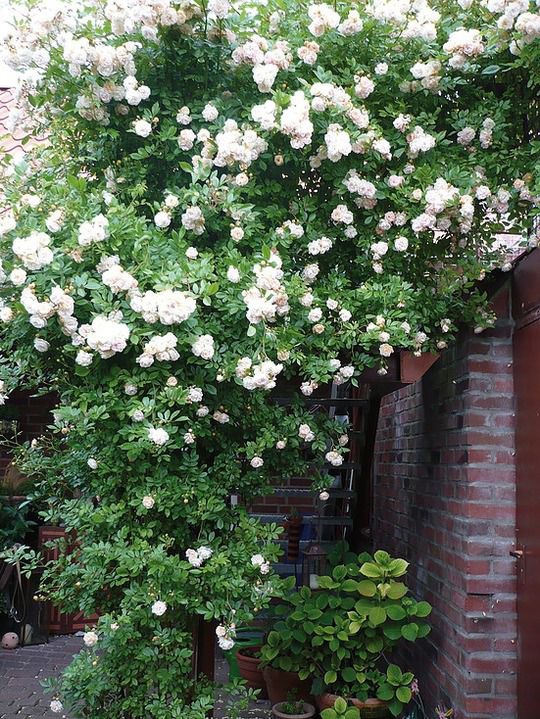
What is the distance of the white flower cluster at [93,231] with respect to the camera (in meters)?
2.33

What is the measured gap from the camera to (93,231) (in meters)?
Result: 2.34

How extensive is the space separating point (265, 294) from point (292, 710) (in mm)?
2053

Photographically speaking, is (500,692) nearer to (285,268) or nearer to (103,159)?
(285,268)

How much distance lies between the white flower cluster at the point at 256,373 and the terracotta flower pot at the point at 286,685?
1.79 m

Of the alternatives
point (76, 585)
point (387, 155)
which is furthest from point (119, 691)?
point (387, 155)

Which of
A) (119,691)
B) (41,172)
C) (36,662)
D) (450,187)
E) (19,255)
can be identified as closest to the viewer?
(19,255)

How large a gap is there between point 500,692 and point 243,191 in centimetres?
214

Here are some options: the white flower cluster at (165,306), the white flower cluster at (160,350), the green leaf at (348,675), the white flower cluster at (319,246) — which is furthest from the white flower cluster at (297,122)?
the green leaf at (348,675)

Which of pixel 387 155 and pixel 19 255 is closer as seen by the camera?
pixel 19 255

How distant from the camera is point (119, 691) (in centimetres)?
276

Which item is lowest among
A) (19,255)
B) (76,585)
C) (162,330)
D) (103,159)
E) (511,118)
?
(76,585)

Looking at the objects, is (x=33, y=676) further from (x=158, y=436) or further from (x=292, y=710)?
(x=158, y=436)

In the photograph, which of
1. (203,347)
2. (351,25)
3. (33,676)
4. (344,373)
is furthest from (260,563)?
(33,676)

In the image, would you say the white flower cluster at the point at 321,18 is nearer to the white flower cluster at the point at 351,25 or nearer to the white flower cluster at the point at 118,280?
the white flower cluster at the point at 351,25
